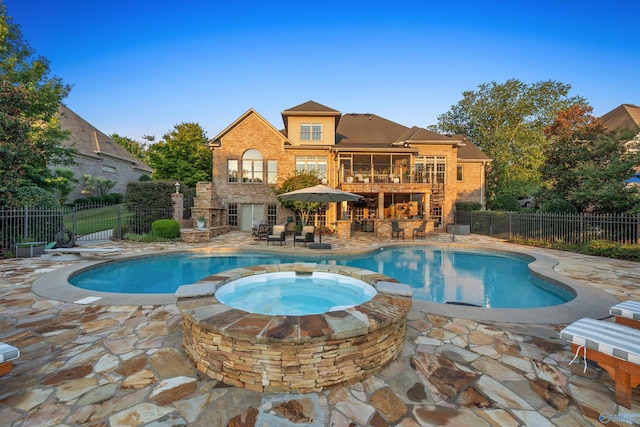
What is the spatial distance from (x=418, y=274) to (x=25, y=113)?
19331 millimetres

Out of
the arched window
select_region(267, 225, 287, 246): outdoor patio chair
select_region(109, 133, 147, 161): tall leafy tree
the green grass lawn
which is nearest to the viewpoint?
select_region(267, 225, 287, 246): outdoor patio chair

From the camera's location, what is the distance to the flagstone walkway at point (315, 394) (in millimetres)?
2371

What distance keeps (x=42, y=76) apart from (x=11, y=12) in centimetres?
334

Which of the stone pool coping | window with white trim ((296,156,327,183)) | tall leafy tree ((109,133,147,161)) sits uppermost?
tall leafy tree ((109,133,147,161))

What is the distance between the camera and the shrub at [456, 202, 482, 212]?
20702 mm

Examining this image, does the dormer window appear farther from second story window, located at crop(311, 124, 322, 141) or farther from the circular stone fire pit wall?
the circular stone fire pit wall

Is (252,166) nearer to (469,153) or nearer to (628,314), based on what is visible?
(469,153)

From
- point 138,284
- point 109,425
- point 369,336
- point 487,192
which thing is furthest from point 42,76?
point 487,192

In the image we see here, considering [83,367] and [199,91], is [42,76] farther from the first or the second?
[83,367]

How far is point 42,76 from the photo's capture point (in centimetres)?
1478

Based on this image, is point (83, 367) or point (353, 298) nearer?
point (83, 367)

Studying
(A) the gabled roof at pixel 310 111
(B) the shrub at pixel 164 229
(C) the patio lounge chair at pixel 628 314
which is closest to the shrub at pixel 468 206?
(A) the gabled roof at pixel 310 111

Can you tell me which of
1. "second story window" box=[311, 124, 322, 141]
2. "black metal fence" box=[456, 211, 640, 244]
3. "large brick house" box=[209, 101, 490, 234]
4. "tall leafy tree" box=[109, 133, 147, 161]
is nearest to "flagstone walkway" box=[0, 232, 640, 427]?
"black metal fence" box=[456, 211, 640, 244]

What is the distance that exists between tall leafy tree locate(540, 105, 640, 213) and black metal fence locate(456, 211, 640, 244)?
745 mm
